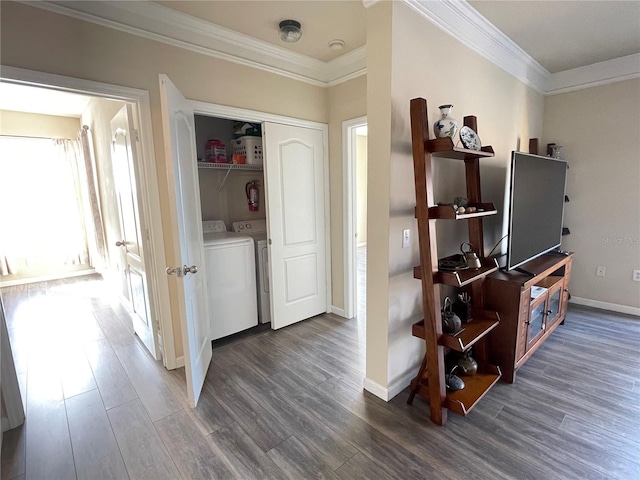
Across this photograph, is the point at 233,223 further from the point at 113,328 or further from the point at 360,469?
the point at 360,469

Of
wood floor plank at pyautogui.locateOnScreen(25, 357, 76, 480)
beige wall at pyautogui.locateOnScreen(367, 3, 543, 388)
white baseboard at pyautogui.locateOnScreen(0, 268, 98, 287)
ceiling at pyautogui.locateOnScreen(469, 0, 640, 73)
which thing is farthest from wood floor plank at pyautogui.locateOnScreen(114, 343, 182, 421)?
white baseboard at pyautogui.locateOnScreen(0, 268, 98, 287)

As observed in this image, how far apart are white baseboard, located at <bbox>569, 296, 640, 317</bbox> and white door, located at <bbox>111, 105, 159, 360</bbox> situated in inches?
180

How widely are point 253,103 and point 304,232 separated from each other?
4.23ft

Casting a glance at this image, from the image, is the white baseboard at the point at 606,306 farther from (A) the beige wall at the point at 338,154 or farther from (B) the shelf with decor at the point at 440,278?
(A) the beige wall at the point at 338,154

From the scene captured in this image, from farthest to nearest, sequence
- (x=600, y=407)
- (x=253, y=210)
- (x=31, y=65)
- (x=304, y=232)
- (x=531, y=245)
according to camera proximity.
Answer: (x=253, y=210)
(x=304, y=232)
(x=531, y=245)
(x=600, y=407)
(x=31, y=65)

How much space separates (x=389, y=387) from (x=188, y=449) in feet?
4.07

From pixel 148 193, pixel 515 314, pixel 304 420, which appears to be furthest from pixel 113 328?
pixel 515 314

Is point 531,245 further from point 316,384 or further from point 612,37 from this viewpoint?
point 316,384

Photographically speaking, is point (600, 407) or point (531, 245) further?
point (531, 245)

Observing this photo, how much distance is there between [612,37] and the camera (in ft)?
8.60

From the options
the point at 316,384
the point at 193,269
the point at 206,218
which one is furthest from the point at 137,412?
the point at 206,218

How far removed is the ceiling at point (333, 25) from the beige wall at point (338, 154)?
16 cm

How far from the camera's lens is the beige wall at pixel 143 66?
1.67 m

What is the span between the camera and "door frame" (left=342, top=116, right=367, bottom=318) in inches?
121
